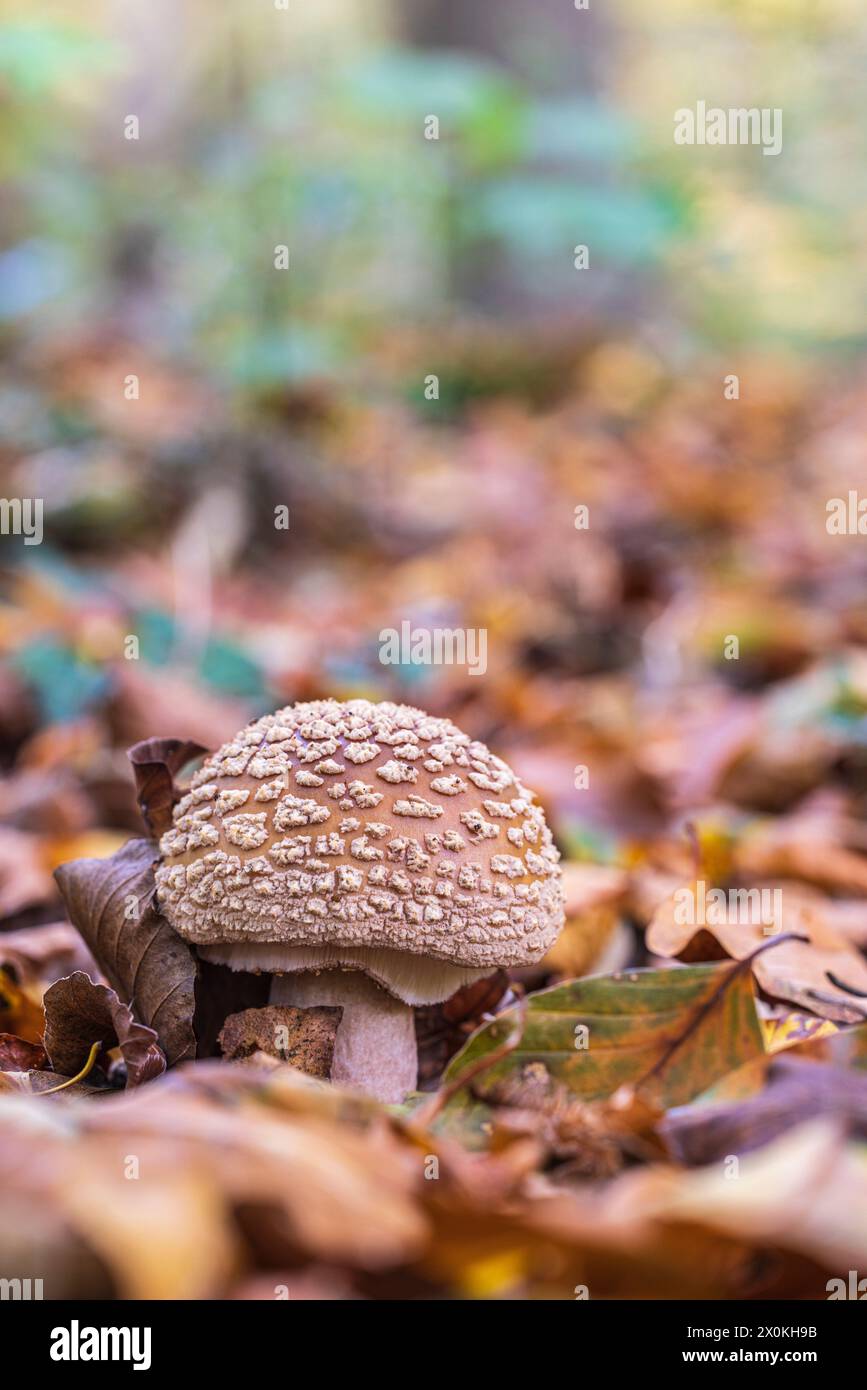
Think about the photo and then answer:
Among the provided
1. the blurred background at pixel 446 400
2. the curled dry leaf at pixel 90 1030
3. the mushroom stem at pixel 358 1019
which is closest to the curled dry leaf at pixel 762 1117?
the mushroom stem at pixel 358 1019

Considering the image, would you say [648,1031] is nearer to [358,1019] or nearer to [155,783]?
[358,1019]

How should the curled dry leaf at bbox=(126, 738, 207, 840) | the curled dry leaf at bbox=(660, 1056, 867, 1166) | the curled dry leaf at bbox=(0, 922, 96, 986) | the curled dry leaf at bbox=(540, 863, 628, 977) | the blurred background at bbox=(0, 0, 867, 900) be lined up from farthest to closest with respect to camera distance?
the blurred background at bbox=(0, 0, 867, 900)
the curled dry leaf at bbox=(540, 863, 628, 977)
the curled dry leaf at bbox=(0, 922, 96, 986)
the curled dry leaf at bbox=(126, 738, 207, 840)
the curled dry leaf at bbox=(660, 1056, 867, 1166)

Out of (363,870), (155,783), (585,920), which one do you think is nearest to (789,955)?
(585,920)

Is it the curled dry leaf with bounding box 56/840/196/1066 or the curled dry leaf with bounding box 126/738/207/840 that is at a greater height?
the curled dry leaf with bounding box 126/738/207/840

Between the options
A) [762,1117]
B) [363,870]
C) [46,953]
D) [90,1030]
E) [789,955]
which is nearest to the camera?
[762,1117]

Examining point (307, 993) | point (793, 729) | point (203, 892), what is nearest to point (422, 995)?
point (307, 993)

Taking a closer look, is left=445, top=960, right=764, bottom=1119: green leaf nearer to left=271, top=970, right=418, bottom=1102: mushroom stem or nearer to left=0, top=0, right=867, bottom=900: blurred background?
left=271, top=970, right=418, bottom=1102: mushroom stem

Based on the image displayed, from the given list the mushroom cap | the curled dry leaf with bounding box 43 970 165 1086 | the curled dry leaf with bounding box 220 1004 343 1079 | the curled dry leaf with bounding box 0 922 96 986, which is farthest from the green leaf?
the curled dry leaf with bounding box 0 922 96 986

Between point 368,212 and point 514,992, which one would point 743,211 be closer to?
point 368,212

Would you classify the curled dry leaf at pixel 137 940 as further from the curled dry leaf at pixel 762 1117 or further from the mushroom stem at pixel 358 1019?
the curled dry leaf at pixel 762 1117
